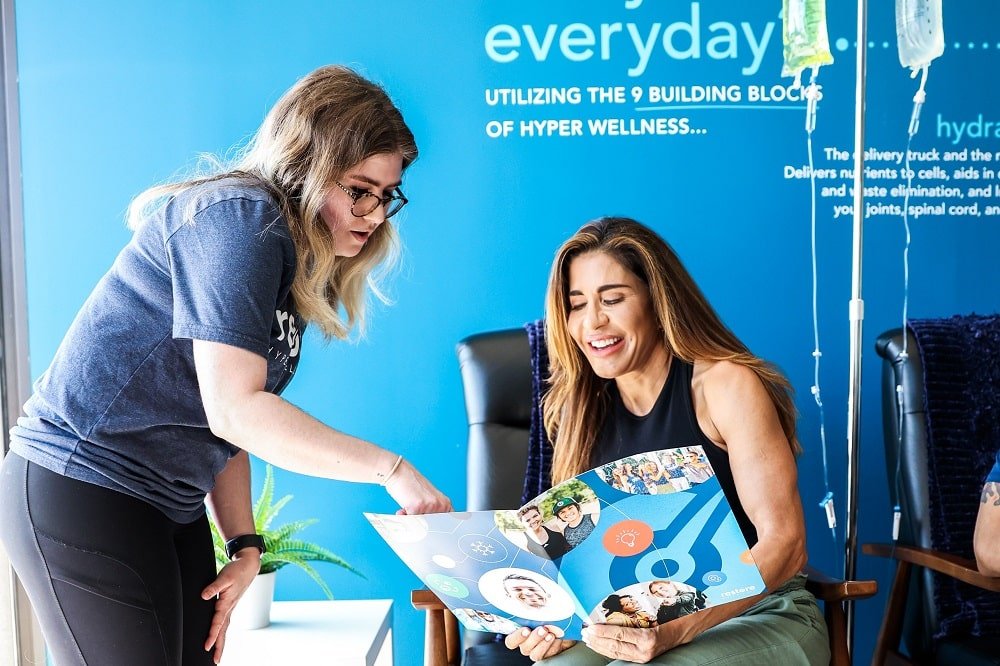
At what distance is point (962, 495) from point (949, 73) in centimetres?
105

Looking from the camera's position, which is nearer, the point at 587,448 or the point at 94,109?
the point at 587,448

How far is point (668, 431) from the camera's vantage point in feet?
5.88

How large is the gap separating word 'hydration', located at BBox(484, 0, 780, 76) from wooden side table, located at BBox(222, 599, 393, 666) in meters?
1.34

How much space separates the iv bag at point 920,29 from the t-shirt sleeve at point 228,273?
54.7 inches

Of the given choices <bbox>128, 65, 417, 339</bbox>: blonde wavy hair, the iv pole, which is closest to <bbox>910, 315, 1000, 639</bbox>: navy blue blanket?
the iv pole

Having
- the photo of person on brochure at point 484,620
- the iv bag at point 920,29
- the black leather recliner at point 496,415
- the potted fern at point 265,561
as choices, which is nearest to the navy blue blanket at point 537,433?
the black leather recliner at point 496,415

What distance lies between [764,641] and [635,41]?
1.46 m

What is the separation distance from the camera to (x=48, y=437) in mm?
1159

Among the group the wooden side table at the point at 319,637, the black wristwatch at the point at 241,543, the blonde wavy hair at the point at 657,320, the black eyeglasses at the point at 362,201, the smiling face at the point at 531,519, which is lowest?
the wooden side table at the point at 319,637

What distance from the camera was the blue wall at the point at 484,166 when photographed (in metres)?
2.39

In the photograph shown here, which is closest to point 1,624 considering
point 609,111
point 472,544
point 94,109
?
point 94,109

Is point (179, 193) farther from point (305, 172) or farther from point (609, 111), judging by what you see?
point (609, 111)

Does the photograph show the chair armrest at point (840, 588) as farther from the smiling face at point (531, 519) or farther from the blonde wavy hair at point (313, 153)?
the blonde wavy hair at point (313, 153)

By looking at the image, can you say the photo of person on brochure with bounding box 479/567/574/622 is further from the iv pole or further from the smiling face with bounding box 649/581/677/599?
the iv pole
